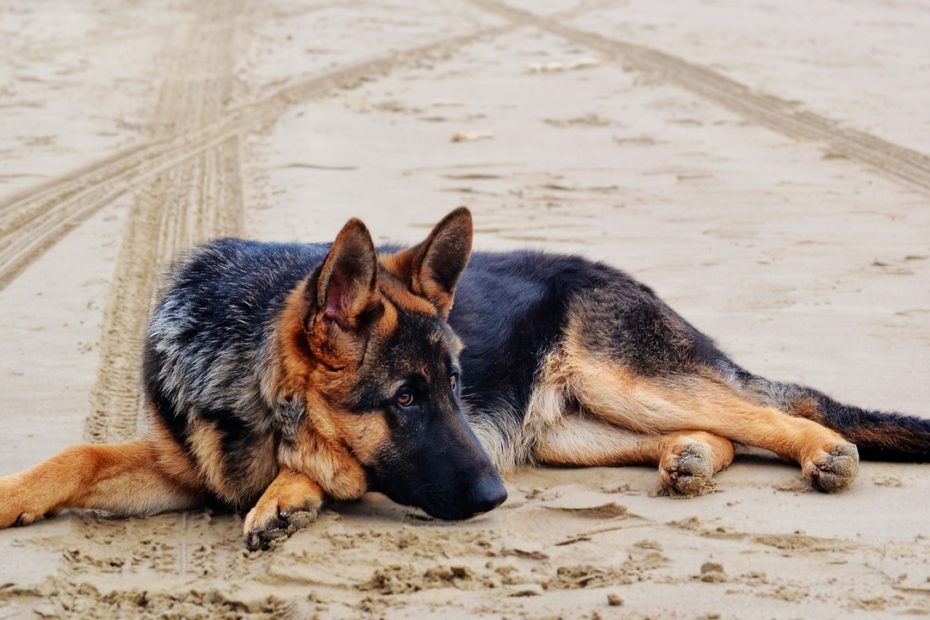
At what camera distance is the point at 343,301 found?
4676mm

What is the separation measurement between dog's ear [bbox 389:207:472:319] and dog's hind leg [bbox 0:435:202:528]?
120 cm

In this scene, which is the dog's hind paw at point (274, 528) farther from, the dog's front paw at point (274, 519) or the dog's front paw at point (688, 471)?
the dog's front paw at point (688, 471)

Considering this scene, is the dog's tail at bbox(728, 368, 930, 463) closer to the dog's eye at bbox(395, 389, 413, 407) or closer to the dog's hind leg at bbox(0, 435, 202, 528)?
the dog's eye at bbox(395, 389, 413, 407)

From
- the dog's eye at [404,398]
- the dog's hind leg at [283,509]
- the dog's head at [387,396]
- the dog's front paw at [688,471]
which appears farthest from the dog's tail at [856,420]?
the dog's hind leg at [283,509]

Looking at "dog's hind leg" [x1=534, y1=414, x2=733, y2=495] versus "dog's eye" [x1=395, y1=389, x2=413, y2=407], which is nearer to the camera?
"dog's eye" [x1=395, y1=389, x2=413, y2=407]

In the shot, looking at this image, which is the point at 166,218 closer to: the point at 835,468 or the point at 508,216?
the point at 508,216

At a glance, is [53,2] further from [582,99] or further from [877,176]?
[877,176]

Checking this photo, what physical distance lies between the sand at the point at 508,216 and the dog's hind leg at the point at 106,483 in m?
0.09

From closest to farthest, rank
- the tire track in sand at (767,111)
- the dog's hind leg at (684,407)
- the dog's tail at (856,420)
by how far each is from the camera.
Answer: the dog's tail at (856,420) < the dog's hind leg at (684,407) < the tire track in sand at (767,111)

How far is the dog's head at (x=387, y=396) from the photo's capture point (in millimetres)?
4672

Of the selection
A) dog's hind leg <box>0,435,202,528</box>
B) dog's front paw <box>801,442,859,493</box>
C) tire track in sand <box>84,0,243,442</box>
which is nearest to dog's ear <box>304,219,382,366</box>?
dog's hind leg <box>0,435,202,528</box>

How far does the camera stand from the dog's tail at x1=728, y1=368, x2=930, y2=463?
5320 mm

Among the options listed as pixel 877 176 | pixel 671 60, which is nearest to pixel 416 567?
pixel 877 176

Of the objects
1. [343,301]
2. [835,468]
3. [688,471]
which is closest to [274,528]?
[343,301]
